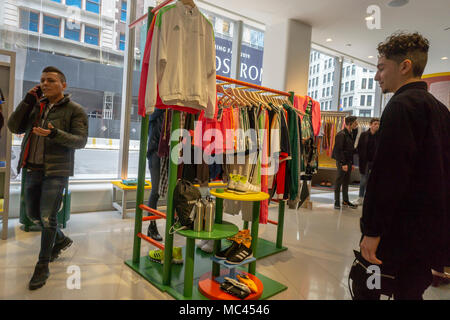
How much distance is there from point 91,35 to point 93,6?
1.46 feet

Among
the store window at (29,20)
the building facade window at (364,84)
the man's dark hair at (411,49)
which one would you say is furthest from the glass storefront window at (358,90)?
the man's dark hair at (411,49)

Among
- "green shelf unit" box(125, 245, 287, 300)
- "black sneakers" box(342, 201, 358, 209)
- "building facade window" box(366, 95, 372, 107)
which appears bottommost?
"green shelf unit" box(125, 245, 287, 300)

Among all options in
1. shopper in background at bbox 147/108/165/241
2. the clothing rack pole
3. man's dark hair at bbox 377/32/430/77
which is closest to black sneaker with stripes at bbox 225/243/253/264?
the clothing rack pole

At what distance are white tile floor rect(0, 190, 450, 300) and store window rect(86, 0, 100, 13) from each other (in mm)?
3259

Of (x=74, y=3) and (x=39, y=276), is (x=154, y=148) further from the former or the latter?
(x=74, y=3)

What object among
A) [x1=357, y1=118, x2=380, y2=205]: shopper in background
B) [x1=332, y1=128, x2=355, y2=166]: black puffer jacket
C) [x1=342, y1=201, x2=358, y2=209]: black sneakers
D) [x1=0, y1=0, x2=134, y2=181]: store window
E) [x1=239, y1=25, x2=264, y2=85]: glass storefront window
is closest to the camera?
[x1=0, y1=0, x2=134, y2=181]: store window

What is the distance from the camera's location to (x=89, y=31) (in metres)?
4.54

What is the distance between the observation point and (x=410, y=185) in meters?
1.10

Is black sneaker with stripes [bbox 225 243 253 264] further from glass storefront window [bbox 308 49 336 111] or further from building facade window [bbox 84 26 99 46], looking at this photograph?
glass storefront window [bbox 308 49 336 111]

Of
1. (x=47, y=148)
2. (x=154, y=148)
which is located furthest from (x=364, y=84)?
(x=47, y=148)

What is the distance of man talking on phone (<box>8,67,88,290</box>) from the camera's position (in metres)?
2.21

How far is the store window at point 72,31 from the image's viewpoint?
4.36 metres

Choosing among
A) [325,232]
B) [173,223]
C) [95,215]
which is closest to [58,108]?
[173,223]

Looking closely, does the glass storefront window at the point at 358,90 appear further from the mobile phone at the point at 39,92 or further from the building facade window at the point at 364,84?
the mobile phone at the point at 39,92
